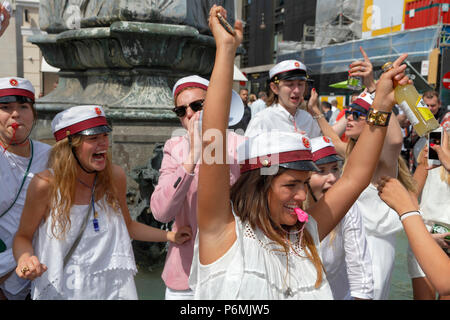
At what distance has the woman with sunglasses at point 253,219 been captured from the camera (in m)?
1.61

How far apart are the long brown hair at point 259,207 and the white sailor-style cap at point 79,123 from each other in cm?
96

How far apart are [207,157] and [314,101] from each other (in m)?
2.76

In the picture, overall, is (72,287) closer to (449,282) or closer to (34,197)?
(34,197)

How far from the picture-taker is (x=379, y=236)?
9.52 feet

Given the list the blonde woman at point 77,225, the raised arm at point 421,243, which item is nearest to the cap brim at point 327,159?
the raised arm at point 421,243

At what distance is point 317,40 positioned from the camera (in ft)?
102

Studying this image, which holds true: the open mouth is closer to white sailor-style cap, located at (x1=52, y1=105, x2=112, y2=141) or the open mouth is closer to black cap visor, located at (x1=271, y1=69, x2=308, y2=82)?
white sailor-style cap, located at (x1=52, y1=105, x2=112, y2=141)

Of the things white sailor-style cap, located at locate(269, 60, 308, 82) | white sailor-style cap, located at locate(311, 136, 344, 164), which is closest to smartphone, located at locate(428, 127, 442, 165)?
white sailor-style cap, located at locate(311, 136, 344, 164)

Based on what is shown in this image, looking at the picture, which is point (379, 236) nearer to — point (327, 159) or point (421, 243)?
point (327, 159)

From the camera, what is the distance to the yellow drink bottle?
196cm

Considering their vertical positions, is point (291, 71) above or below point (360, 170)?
above

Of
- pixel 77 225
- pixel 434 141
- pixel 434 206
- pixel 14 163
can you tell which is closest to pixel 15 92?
pixel 14 163

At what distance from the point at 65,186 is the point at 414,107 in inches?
68.5

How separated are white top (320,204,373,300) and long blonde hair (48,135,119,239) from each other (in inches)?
48.5
